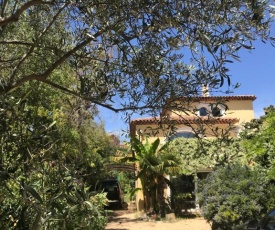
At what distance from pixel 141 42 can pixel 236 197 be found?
27.6ft

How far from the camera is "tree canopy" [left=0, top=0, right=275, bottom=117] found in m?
3.67

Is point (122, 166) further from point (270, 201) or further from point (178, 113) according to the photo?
point (178, 113)

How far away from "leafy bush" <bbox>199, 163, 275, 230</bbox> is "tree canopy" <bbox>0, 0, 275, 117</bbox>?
25.1 feet

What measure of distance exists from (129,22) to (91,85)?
2.34ft

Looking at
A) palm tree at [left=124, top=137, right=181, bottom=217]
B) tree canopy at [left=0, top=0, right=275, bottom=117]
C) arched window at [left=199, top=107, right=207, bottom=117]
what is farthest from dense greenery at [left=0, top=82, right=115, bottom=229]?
palm tree at [left=124, top=137, right=181, bottom=217]

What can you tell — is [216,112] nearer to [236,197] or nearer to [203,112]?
[203,112]

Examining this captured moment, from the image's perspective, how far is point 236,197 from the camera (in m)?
11.6

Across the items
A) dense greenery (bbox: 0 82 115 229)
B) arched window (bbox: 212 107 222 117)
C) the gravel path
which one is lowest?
the gravel path

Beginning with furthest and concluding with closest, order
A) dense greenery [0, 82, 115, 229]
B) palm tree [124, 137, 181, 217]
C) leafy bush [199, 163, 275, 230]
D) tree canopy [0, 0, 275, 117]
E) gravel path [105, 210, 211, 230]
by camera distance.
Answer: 1. palm tree [124, 137, 181, 217]
2. gravel path [105, 210, 211, 230]
3. leafy bush [199, 163, 275, 230]
4. tree canopy [0, 0, 275, 117]
5. dense greenery [0, 82, 115, 229]

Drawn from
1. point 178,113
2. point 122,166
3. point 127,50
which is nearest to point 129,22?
point 127,50

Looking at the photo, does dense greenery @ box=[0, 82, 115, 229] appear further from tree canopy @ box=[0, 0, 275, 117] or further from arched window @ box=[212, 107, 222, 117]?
arched window @ box=[212, 107, 222, 117]

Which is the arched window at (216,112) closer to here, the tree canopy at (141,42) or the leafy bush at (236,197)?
the tree canopy at (141,42)

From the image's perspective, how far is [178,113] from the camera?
432 cm

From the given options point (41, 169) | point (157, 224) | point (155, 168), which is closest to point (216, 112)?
point (41, 169)
